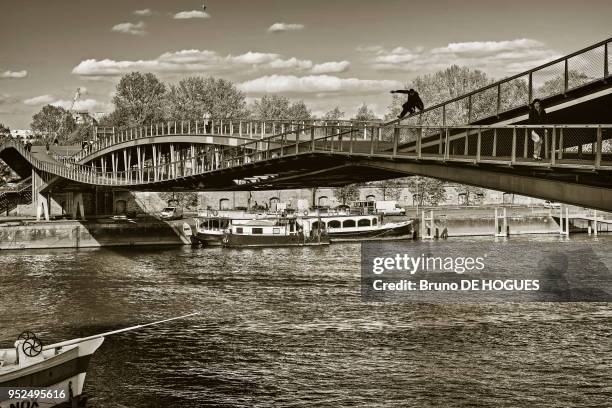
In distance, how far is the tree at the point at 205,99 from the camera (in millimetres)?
111812

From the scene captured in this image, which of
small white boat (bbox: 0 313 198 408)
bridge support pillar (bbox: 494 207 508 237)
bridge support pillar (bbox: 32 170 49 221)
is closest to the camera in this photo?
small white boat (bbox: 0 313 198 408)

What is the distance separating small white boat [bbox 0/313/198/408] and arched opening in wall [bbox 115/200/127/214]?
69195 millimetres

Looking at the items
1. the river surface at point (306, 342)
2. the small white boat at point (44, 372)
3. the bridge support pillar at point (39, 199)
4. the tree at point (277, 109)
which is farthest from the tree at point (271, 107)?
the small white boat at point (44, 372)

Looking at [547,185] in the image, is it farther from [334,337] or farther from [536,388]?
[334,337]

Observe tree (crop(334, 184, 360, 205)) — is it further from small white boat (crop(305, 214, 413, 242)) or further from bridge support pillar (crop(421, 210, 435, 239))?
small white boat (crop(305, 214, 413, 242))

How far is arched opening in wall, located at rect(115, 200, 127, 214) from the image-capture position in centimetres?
9831

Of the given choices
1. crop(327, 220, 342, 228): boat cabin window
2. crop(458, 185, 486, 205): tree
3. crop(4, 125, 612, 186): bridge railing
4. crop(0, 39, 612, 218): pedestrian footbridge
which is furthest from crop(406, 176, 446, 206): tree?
crop(4, 125, 612, 186): bridge railing

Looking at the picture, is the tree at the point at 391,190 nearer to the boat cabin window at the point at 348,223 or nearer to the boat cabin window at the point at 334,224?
the boat cabin window at the point at 348,223

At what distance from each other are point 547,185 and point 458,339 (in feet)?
36.8

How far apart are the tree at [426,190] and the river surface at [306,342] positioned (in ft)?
145

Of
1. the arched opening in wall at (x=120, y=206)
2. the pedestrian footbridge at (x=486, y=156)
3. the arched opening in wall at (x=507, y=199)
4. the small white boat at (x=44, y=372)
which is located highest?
the pedestrian footbridge at (x=486, y=156)

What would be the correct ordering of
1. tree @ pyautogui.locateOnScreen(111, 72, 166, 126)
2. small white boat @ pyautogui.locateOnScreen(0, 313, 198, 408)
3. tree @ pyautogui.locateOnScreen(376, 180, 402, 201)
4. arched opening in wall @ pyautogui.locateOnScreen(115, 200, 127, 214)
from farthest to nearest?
tree @ pyautogui.locateOnScreen(111, 72, 166, 126) → tree @ pyautogui.locateOnScreen(376, 180, 402, 201) → arched opening in wall @ pyautogui.locateOnScreen(115, 200, 127, 214) → small white boat @ pyautogui.locateOnScreen(0, 313, 198, 408)

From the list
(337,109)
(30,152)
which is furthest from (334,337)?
(337,109)

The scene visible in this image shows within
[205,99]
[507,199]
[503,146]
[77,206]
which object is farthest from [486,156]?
[205,99]
